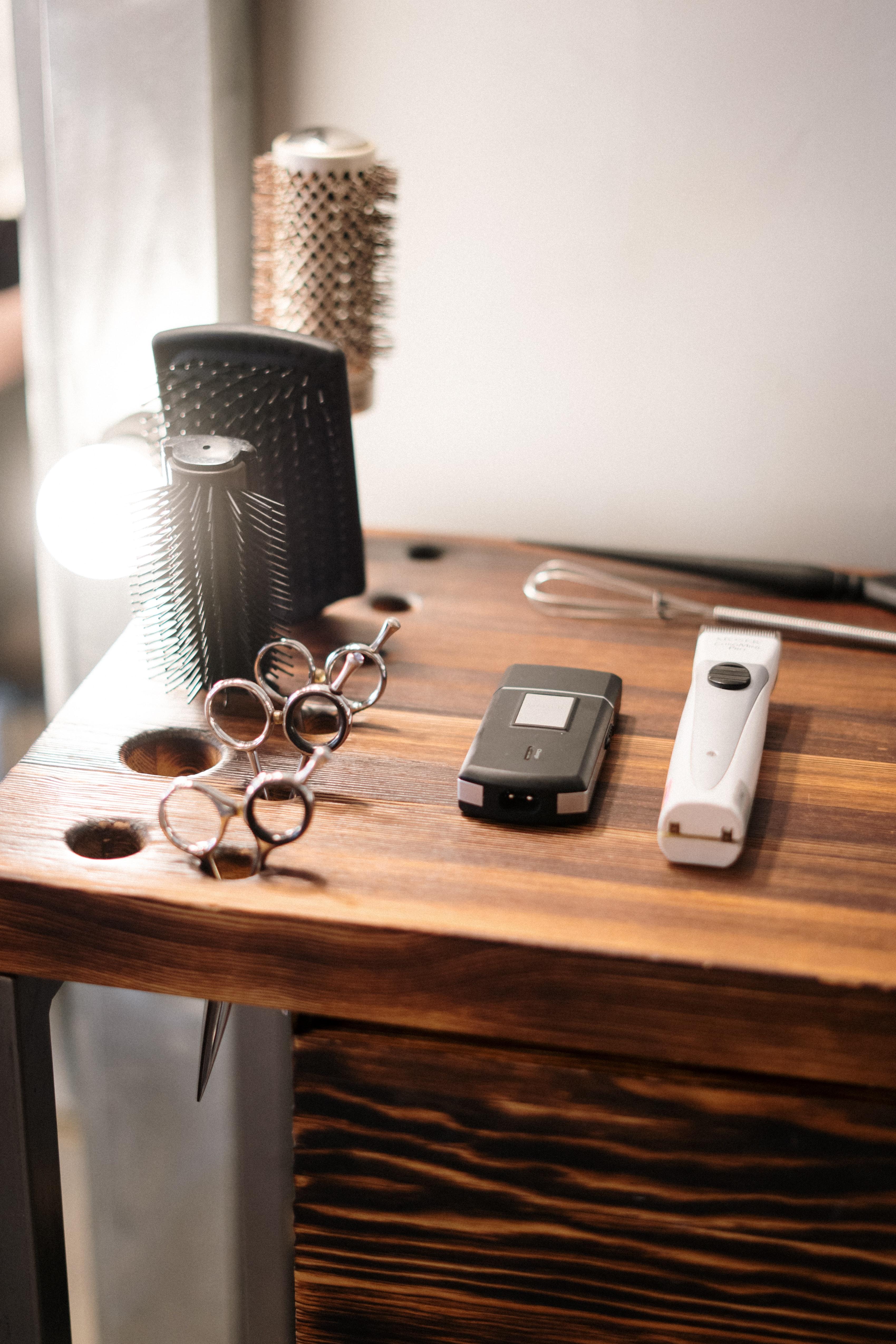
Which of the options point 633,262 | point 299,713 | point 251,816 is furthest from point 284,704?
point 633,262

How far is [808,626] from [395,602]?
0.89 ft

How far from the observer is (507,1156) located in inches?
23.1

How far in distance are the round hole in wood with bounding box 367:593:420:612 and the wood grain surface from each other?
15cm

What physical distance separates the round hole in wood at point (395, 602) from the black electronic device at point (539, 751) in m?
0.16

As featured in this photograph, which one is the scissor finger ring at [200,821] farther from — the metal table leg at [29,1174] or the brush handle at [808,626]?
the brush handle at [808,626]

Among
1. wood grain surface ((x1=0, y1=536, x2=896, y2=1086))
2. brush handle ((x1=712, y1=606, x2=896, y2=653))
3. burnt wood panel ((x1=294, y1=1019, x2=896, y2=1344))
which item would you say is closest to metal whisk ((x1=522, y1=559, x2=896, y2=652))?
brush handle ((x1=712, y1=606, x2=896, y2=653))

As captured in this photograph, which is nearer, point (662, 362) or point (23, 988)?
point (23, 988)

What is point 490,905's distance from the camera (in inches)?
22.2

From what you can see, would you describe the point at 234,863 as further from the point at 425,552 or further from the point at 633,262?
the point at 633,262

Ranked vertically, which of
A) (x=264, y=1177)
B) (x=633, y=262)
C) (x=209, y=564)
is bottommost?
(x=264, y=1177)

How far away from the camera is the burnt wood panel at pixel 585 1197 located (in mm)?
561

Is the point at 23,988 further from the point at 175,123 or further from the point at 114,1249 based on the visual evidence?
the point at 114,1249

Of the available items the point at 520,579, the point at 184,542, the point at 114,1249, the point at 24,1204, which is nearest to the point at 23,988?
the point at 24,1204

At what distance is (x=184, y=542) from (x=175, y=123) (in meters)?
0.37
